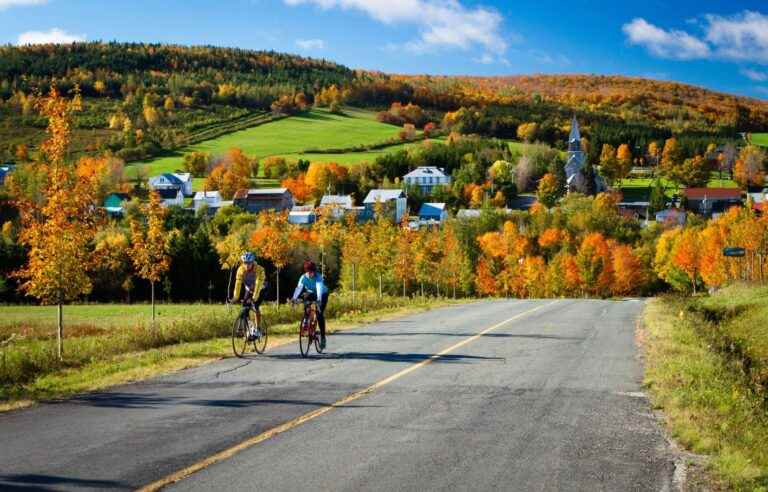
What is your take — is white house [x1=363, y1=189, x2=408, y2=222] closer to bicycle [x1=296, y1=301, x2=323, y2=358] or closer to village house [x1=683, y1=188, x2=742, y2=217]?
village house [x1=683, y1=188, x2=742, y2=217]

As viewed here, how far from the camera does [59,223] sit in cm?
1722

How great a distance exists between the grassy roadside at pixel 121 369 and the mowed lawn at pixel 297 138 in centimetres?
12710

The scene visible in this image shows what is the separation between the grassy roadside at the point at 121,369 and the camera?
38.9 feet

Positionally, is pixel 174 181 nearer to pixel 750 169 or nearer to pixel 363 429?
pixel 750 169

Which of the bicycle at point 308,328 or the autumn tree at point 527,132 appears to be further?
the autumn tree at point 527,132

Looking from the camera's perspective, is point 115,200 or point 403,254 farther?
point 115,200

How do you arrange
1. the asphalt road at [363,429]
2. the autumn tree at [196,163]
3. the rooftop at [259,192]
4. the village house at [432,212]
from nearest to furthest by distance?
the asphalt road at [363,429]
the rooftop at [259,192]
the village house at [432,212]
the autumn tree at [196,163]

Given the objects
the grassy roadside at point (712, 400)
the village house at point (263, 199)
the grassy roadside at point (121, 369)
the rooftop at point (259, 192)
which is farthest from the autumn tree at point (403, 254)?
the rooftop at point (259, 192)

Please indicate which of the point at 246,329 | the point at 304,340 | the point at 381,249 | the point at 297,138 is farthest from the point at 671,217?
the point at 246,329

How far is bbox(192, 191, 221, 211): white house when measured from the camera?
5192 inches

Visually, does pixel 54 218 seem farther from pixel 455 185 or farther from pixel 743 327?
A: pixel 455 185

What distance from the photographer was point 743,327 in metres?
32.2

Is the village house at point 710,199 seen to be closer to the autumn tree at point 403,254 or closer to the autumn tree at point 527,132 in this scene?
the autumn tree at point 527,132

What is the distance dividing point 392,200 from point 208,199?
33.0 meters
